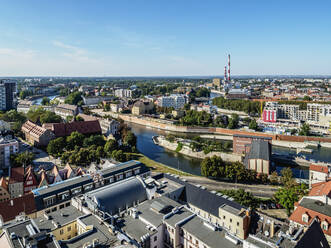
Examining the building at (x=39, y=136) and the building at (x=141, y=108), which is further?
the building at (x=141, y=108)

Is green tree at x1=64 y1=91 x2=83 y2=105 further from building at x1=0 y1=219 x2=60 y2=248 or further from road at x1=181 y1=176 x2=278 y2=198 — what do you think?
building at x1=0 y1=219 x2=60 y2=248

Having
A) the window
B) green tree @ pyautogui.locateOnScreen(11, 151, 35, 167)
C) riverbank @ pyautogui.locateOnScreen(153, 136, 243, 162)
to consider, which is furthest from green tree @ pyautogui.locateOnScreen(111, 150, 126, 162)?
the window

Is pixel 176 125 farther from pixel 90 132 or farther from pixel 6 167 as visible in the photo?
pixel 6 167

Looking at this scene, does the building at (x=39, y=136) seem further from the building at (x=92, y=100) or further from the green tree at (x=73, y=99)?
the building at (x=92, y=100)

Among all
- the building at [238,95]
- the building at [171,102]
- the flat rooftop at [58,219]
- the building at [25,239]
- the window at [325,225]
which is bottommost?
the window at [325,225]

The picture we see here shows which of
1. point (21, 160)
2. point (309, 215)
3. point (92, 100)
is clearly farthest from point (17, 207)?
point (92, 100)

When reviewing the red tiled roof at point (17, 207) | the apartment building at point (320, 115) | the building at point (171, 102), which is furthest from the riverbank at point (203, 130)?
the red tiled roof at point (17, 207)

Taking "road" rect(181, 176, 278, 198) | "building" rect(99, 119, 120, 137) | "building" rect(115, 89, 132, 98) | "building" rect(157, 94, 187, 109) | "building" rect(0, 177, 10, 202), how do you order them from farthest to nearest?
"building" rect(115, 89, 132, 98)
"building" rect(157, 94, 187, 109)
"building" rect(99, 119, 120, 137)
"road" rect(181, 176, 278, 198)
"building" rect(0, 177, 10, 202)

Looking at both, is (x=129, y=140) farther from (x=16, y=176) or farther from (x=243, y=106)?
(x=243, y=106)
